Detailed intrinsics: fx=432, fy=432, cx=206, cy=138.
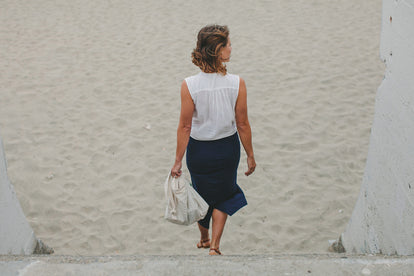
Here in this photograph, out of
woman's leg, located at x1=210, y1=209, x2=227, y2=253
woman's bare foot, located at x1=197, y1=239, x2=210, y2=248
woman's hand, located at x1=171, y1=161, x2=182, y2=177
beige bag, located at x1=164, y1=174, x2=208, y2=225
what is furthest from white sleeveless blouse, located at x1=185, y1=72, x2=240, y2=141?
woman's bare foot, located at x1=197, y1=239, x2=210, y2=248

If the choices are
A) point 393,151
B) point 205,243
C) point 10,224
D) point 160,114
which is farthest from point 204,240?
point 160,114

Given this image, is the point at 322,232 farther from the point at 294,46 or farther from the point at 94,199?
the point at 294,46

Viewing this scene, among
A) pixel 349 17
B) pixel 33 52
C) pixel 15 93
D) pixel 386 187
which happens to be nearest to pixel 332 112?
pixel 386 187

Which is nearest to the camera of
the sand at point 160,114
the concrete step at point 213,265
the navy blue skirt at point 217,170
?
the concrete step at point 213,265

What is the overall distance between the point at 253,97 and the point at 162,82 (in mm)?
1393

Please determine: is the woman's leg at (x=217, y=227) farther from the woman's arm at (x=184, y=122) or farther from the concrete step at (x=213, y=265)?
the concrete step at (x=213, y=265)

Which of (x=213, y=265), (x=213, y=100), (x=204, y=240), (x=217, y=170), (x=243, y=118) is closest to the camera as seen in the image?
(x=213, y=265)

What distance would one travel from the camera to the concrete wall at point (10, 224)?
8.80 feet

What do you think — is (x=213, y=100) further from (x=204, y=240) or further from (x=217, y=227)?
(x=204, y=240)

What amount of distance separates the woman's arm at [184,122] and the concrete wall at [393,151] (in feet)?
3.88

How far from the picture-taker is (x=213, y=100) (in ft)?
8.50

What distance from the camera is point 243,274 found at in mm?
1985

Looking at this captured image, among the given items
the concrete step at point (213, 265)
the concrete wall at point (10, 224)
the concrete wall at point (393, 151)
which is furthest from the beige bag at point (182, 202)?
the concrete wall at point (393, 151)

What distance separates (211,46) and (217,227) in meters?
1.33
